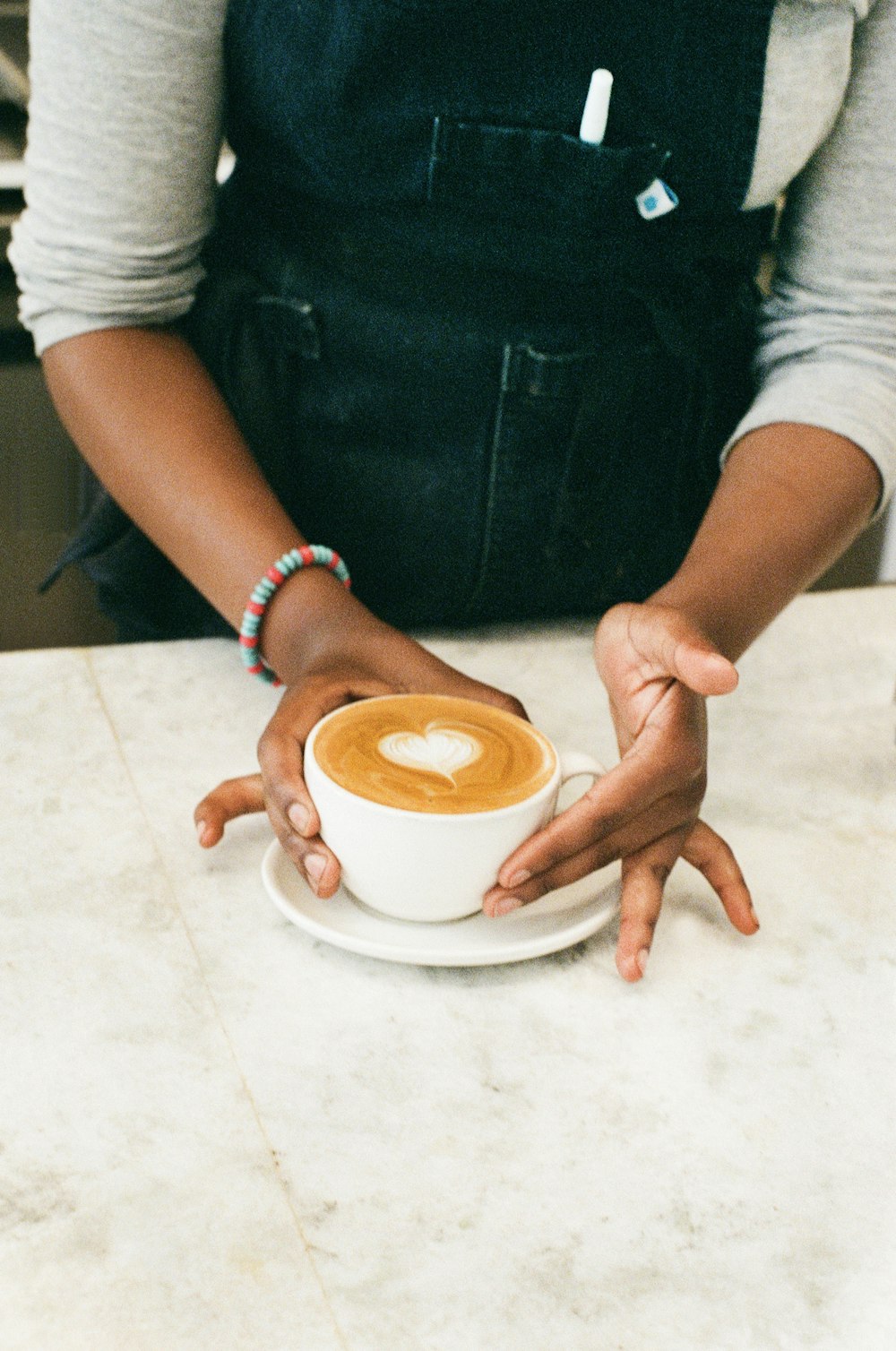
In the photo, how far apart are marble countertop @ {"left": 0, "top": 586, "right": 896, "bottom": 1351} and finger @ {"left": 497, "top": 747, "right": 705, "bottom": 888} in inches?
2.4

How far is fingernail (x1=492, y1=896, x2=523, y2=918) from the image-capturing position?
2.47ft

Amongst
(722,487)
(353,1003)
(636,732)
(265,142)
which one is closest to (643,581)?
(722,487)

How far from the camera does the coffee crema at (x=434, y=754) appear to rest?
0.74m

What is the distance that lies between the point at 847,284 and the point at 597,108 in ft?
1.07

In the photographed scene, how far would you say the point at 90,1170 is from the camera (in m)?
0.61

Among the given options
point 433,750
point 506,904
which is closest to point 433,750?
point 433,750

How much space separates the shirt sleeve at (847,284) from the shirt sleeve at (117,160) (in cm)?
52

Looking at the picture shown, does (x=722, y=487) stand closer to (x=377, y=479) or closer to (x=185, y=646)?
(x=377, y=479)

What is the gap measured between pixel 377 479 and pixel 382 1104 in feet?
2.19

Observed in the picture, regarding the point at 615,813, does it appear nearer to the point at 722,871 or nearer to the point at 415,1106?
the point at 722,871

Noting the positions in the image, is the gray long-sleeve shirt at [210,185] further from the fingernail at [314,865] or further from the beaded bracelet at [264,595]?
the fingernail at [314,865]

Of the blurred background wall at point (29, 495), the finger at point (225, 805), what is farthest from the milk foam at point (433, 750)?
the blurred background wall at point (29, 495)

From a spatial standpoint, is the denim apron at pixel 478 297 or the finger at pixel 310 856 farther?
the denim apron at pixel 478 297

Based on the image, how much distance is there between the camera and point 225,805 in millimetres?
858
